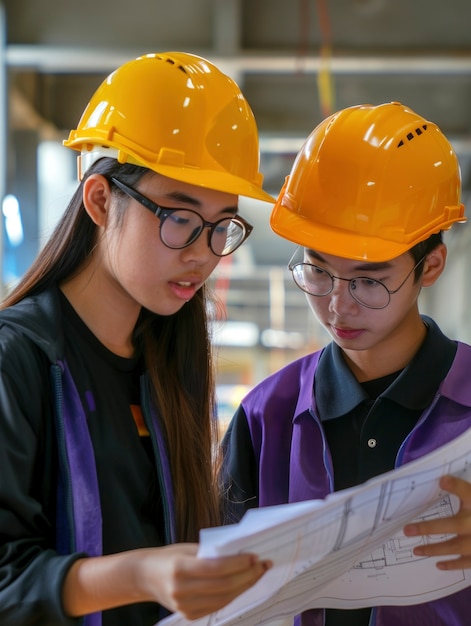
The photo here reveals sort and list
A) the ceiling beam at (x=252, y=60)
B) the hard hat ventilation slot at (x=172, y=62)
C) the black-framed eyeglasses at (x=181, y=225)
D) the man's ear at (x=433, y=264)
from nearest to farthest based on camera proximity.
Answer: the black-framed eyeglasses at (x=181, y=225) < the hard hat ventilation slot at (x=172, y=62) < the man's ear at (x=433, y=264) < the ceiling beam at (x=252, y=60)

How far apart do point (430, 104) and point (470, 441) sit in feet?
13.9

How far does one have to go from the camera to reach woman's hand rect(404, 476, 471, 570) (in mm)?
1350

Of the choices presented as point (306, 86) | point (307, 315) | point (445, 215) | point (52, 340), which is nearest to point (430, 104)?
point (306, 86)

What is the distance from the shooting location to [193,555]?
1.10 m

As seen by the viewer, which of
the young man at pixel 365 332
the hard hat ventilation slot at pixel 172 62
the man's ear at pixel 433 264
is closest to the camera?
the hard hat ventilation slot at pixel 172 62

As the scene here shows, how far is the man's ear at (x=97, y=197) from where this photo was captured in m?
1.58

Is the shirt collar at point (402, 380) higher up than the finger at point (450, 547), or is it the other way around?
the shirt collar at point (402, 380)

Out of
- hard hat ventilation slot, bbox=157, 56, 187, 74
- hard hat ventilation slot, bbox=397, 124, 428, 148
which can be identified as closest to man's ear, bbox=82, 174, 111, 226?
hard hat ventilation slot, bbox=157, 56, 187, 74

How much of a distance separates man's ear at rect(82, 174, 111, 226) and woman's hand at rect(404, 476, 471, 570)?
756mm

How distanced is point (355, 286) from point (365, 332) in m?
0.10

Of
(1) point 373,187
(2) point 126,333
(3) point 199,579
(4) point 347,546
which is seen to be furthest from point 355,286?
(3) point 199,579

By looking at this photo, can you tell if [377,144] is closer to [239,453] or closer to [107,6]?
[239,453]

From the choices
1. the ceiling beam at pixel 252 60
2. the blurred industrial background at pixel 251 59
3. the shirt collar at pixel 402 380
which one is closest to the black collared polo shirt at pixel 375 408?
the shirt collar at pixel 402 380

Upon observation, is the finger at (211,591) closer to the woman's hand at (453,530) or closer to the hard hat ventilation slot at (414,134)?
the woman's hand at (453,530)
